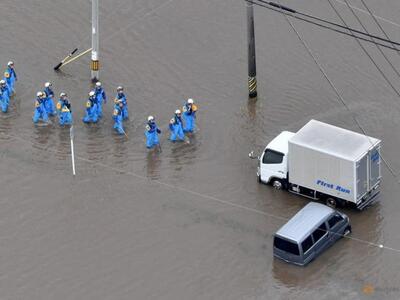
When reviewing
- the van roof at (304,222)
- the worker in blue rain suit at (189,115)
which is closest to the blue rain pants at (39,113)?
the worker in blue rain suit at (189,115)

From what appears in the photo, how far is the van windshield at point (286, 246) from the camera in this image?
106 feet

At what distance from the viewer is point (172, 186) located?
36.4 m

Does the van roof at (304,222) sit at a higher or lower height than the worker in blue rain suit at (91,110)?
lower

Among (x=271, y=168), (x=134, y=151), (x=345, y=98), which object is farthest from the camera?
(x=345, y=98)

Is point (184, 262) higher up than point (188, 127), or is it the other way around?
point (188, 127)

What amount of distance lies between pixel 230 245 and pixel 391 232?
200 inches

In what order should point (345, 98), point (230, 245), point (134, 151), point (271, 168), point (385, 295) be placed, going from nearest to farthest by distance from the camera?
point (385, 295) → point (230, 245) → point (271, 168) → point (134, 151) → point (345, 98)

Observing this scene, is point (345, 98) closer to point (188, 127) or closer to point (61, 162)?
point (188, 127)

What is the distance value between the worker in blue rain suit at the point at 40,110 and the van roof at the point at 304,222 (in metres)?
10.9

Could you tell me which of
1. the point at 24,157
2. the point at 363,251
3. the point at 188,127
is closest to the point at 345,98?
the point at 188,127

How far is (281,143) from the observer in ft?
118

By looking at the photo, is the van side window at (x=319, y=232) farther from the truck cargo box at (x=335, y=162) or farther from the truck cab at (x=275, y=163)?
the truck cab at (x=275, y=163)

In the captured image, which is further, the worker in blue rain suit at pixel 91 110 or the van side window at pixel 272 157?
the worker in blue rain suit at pixel 91 110

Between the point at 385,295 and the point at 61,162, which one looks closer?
the point at 385,295
